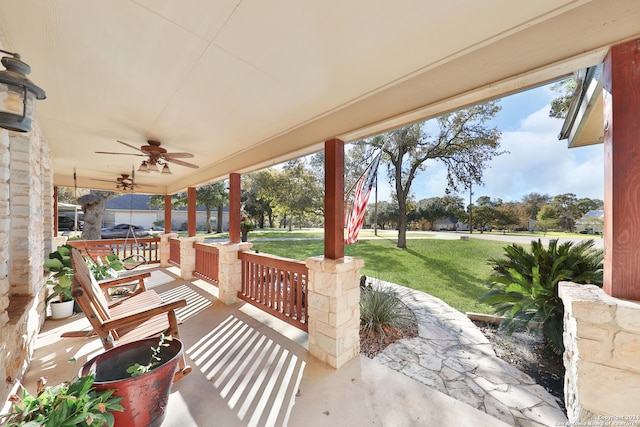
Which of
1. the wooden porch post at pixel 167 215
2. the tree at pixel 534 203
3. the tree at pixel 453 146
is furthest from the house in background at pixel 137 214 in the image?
the tree at pixel 534 203

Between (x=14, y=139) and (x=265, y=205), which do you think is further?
(x=265, y=205)

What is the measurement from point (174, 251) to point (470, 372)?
6.73 metres

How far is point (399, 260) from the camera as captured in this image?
8805 mm

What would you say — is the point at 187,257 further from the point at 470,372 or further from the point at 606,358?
the point at 606,358

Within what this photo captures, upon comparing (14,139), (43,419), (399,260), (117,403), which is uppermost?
(14,139)

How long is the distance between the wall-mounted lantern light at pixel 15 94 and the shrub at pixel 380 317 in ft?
11.9

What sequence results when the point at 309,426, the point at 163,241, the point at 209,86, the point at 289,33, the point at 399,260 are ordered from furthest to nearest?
the point at 399,260, the point at 163,241, the point at 209,86, the point at 309,426, the point at 289,33

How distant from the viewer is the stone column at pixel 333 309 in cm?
226

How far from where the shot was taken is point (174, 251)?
625cm

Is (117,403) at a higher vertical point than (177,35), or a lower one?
lower

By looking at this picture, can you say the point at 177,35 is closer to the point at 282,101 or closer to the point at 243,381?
the point at 282,101

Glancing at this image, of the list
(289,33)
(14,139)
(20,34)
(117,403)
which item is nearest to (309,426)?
(117,403)

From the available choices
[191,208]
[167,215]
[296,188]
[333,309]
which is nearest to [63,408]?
[333,309]

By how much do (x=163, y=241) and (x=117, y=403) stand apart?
617 centimetres
